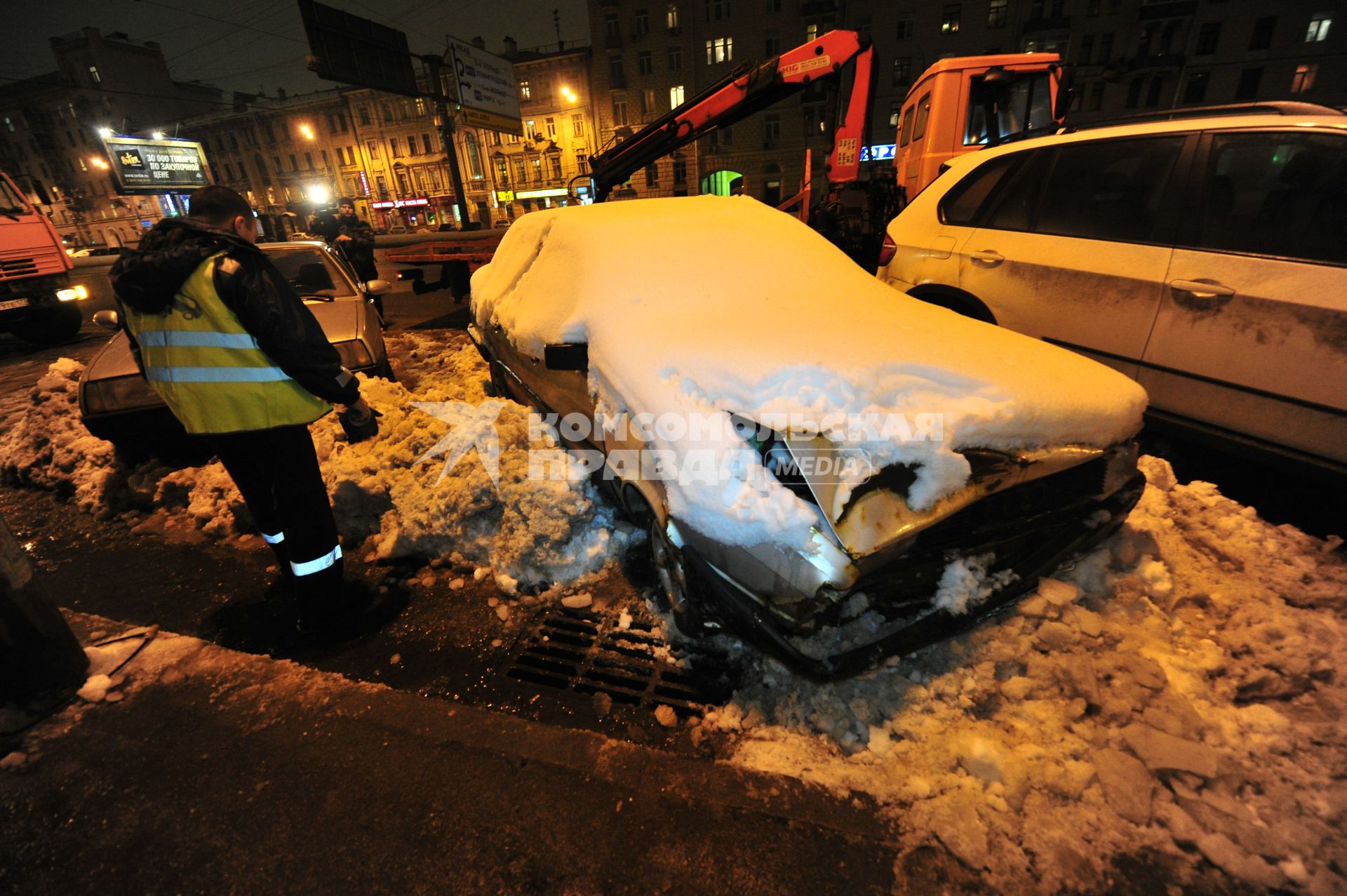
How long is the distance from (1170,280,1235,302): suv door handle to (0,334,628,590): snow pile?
121 inches

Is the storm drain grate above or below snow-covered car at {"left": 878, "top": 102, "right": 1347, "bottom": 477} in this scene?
below

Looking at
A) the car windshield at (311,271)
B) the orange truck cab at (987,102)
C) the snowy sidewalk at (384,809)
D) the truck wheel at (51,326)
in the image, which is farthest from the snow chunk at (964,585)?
the truck wheel at (51,326)

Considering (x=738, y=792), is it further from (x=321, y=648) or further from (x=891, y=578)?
(x=321, y=648)

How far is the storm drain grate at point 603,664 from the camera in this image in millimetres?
2182

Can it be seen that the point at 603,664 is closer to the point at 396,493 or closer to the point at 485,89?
the point at 396,493

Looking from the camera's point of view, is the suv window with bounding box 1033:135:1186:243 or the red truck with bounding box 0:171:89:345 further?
the red truck with bounding box 0:171:89:345

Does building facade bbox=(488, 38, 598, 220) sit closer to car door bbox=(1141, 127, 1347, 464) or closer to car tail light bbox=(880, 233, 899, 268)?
car tail light bbox=(880, 233, 899, 268)

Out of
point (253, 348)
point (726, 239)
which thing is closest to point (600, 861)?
point (253, 348)

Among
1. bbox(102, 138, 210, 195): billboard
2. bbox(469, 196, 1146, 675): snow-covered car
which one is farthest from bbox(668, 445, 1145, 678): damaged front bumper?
bbox(102, 138, 210, 195): billboard

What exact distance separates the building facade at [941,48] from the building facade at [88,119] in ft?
153

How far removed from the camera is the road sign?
20984 mm

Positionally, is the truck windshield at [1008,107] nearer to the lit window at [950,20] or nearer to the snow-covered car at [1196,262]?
the snow-covered car at [1196,262]

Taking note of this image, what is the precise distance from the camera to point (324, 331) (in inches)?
144

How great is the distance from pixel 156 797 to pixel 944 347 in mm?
3156
